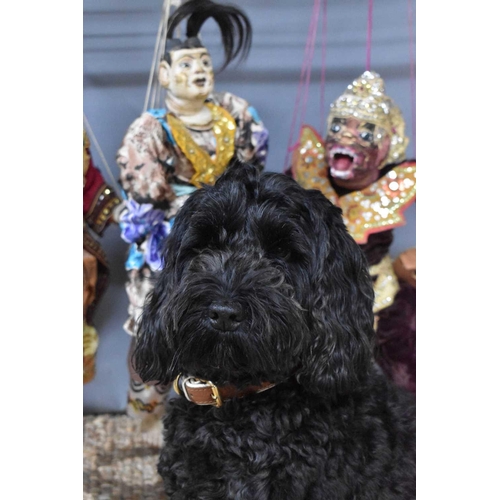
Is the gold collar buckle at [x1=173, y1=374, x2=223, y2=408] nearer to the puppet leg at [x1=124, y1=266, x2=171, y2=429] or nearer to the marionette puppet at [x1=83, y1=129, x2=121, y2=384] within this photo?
the puppet leg at [x1=124, y1=266, x2=171, y2=429]

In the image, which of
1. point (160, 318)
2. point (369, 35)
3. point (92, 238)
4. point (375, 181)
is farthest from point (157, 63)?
point (160, 318)

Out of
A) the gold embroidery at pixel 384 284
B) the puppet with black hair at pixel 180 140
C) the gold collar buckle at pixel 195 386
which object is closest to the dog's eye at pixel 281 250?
the gold collar buckle at pixel 195 386

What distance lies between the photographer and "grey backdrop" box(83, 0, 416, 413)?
2721 millimetres

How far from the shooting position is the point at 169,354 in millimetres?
1789

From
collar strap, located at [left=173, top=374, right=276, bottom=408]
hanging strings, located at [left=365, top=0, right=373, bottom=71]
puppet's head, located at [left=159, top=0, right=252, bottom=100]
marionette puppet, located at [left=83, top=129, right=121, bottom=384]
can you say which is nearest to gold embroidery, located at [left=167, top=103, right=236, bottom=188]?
puppet's head, located at [left=159, top=0, right=252, bottom=100]

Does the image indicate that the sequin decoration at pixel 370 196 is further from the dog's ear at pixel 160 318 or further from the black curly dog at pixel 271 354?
the dog's ear at pixel 160 318

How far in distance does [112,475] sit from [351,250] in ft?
4.84

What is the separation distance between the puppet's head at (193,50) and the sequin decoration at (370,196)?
1.76ft

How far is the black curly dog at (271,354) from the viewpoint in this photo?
1592 mm

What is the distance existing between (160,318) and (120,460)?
4.24 ft

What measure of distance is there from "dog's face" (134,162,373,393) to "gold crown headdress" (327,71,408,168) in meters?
1.00
